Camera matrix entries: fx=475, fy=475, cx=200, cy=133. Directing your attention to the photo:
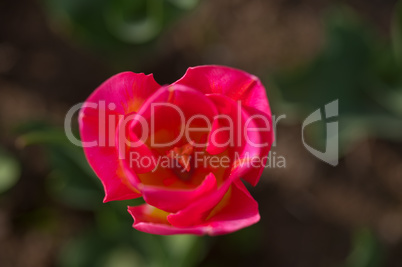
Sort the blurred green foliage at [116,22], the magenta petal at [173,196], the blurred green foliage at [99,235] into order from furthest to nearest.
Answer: the blurred green foliage at [116,22] → the blurred green foliage at [99,235] → the magenta petal at [173,196]

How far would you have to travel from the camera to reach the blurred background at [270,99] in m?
1.51

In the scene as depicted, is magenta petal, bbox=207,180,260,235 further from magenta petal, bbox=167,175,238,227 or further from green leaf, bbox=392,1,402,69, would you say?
green leaf, bbox=392,1,402,69

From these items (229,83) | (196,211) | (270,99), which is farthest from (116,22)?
(196,211)

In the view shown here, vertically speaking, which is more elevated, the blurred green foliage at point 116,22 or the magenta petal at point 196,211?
the blurred green foliage at point 116,22

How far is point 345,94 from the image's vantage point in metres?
1.53

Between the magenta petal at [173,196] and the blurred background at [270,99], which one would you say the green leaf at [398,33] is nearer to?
the blurred background at [270,99]

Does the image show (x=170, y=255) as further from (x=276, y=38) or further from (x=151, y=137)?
(x=276, y=38)

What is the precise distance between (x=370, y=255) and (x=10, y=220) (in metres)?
1.24

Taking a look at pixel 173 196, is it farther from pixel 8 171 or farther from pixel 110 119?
pixel 8 171

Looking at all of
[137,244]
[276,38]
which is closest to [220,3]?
[276,38]

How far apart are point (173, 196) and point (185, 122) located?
210 millimetres

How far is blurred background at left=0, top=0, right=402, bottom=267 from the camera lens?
151 cm

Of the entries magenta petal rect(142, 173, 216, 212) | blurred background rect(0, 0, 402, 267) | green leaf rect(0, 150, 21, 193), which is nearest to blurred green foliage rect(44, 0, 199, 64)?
blurred background rect(0, 0, 402, 267)
